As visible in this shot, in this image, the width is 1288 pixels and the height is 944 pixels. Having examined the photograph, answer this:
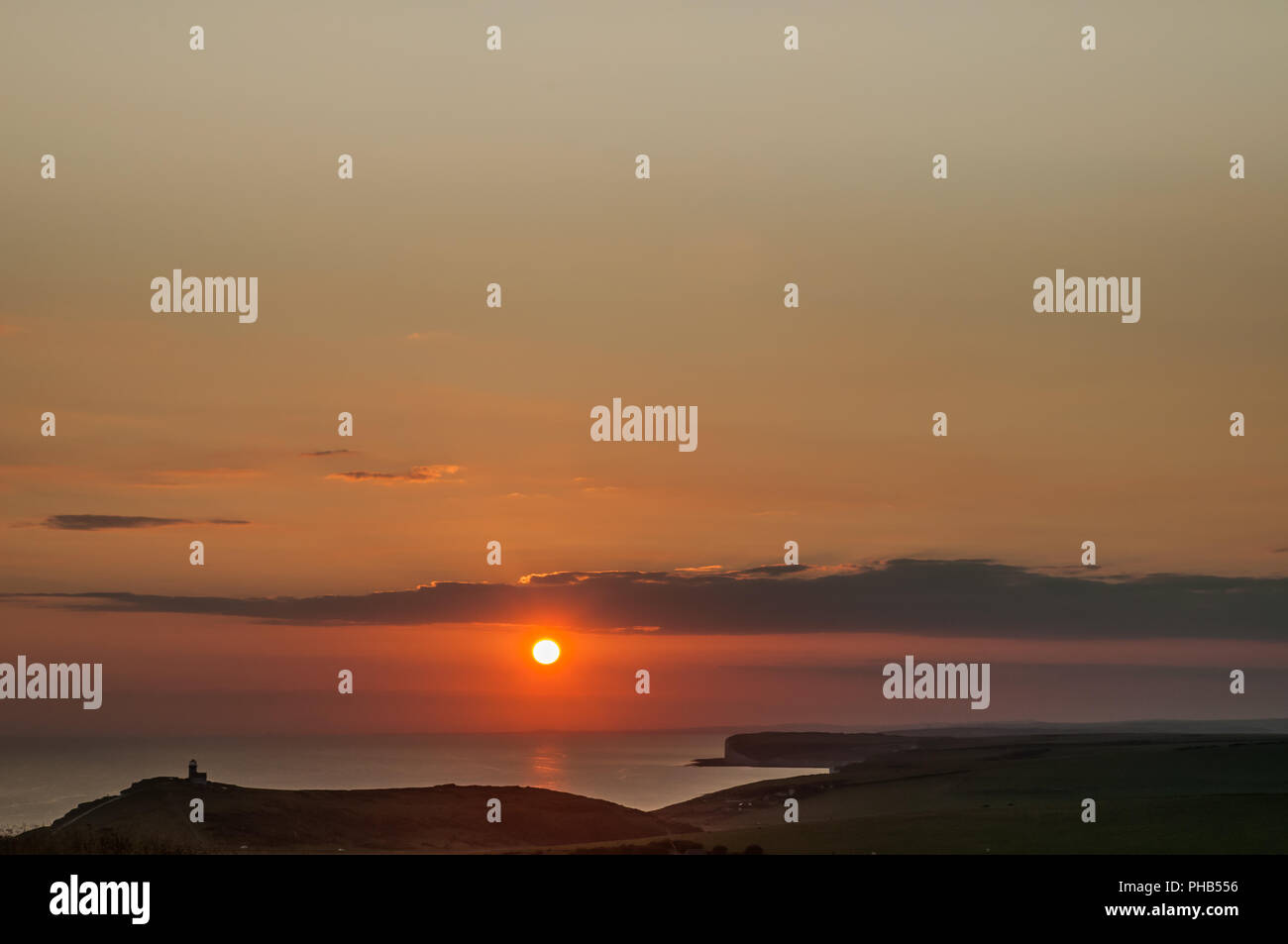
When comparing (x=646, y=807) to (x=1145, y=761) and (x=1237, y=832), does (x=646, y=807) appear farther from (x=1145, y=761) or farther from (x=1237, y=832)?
(x=1237, y=832)

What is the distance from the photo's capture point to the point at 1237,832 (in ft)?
160

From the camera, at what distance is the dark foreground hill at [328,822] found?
2267 inches

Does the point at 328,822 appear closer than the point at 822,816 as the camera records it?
Yes

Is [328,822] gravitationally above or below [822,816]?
above

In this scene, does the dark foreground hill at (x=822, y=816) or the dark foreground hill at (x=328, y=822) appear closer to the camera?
the dark foreground hill at (x=822, y=816)

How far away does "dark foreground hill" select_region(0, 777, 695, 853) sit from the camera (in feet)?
189

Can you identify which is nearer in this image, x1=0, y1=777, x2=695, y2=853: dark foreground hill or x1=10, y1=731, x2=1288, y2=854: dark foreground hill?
x1=10, y1=731, x2=1288, y2=854: dark foreground hill

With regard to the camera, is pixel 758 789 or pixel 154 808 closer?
pixel 154 808

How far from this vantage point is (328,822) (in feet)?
240
